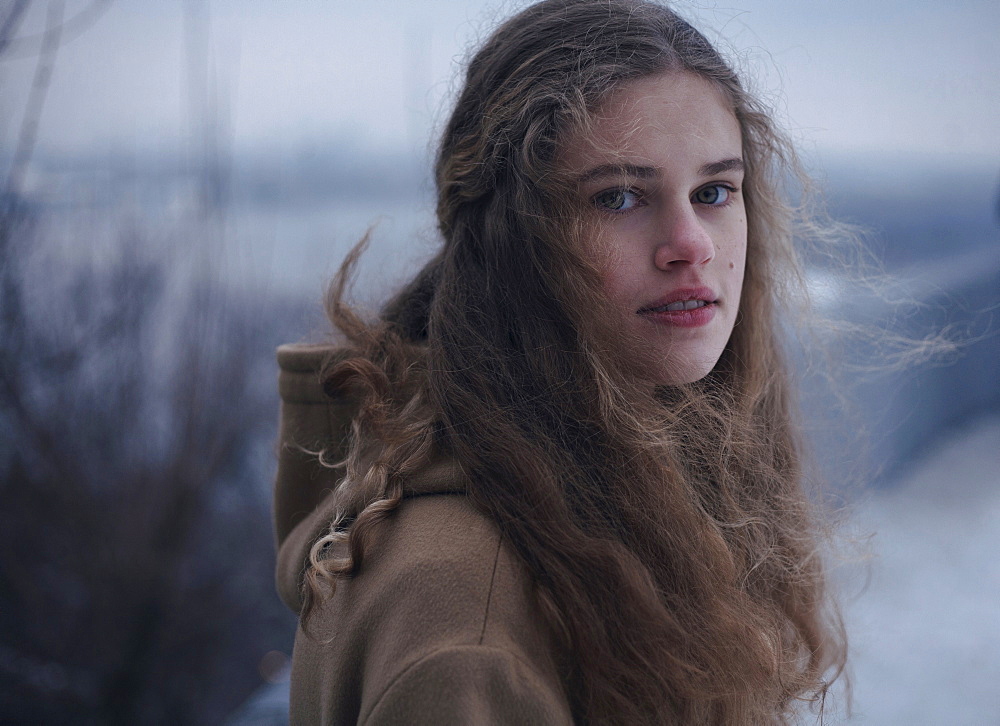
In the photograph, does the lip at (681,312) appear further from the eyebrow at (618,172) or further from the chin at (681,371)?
the eyebrow at (618,172)

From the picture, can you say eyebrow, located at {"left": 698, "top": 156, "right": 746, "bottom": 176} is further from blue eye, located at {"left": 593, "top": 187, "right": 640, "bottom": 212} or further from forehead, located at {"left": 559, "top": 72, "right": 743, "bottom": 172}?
blue eye, located at {"left": 593, "top": 187, "right": 640, "bottom": 212}

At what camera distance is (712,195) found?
123cm

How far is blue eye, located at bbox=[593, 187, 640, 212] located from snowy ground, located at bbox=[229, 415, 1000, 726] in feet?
4.12

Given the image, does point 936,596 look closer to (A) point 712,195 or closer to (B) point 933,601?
(B) point 933,601

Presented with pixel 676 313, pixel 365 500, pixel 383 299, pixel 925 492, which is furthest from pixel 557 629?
pixel 925 492

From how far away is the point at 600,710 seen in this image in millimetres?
950

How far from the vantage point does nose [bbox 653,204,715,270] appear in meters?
1.13

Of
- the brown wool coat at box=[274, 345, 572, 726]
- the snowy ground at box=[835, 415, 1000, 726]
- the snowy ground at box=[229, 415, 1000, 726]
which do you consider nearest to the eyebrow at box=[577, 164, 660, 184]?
the brown wool coat at box=[274, 345, 572, 726]

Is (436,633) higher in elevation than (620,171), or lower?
lower

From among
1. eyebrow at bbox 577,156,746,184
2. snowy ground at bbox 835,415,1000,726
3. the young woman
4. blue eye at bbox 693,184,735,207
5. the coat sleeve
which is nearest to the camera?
the coat sleeve

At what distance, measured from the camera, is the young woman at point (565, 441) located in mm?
931

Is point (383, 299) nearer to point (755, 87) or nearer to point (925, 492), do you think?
point (755, 87)

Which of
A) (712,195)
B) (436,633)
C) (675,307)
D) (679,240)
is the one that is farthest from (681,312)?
(436,633)

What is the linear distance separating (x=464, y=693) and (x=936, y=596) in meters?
1.92
